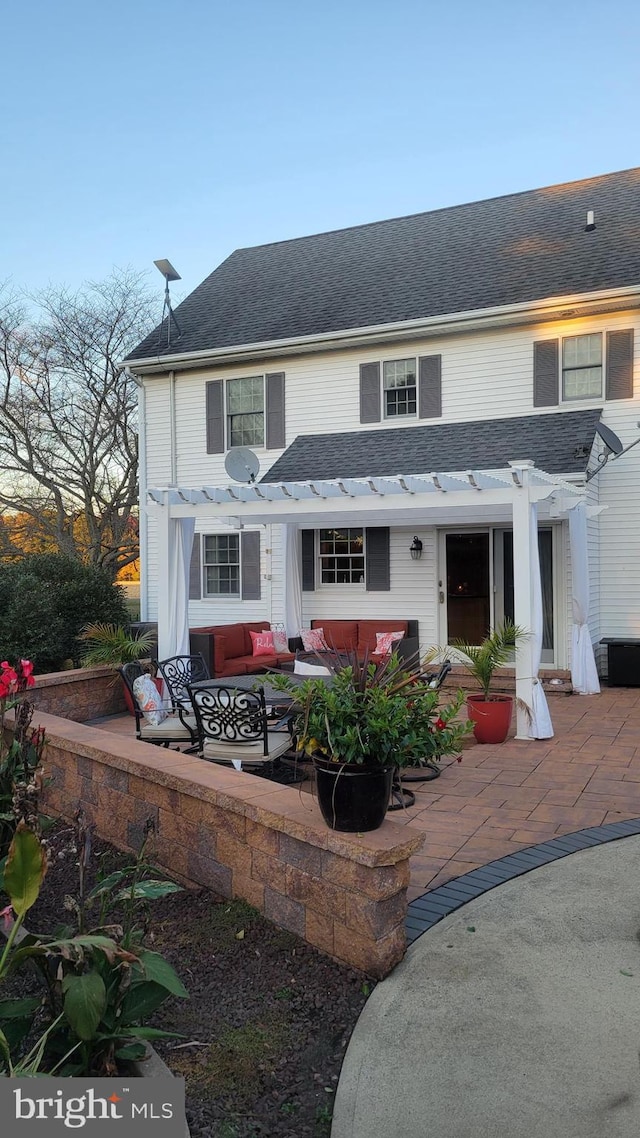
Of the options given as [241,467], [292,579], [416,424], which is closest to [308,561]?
[292,579]

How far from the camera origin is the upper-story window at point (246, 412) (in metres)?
13.3

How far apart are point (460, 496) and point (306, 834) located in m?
5.86

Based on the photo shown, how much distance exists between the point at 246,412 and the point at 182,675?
6988mm

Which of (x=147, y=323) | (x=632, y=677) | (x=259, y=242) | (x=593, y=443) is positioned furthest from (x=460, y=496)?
(x=147, y=323)

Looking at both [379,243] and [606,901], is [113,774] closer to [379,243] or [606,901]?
[606,901]

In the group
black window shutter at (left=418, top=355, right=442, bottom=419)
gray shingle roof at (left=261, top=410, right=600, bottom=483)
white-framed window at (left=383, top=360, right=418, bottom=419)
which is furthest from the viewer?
white-framed window at (left=383, top=360, right=418, bottom=419)

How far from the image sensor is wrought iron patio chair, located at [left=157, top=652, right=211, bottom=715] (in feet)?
21.4

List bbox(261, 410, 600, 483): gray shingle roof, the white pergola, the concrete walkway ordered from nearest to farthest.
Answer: the concrete walkway
the white pergola
bbox(261, 410, 600, 483): gray shingle roof

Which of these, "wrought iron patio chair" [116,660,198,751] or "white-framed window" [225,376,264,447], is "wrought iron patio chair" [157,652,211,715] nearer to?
"wrought iron patio chair" [116,660,198,751]

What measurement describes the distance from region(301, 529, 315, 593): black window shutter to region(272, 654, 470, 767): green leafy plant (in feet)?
30.7

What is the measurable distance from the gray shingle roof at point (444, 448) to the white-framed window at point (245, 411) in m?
0.96

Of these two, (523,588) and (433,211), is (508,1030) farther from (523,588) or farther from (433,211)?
(433,211)

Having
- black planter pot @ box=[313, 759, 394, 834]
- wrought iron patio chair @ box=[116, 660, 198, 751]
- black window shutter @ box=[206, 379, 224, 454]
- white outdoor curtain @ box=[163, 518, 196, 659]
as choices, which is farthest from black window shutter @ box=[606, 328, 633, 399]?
black planter pot @ box=[313, 759, 394, 834]

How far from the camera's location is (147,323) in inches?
930
